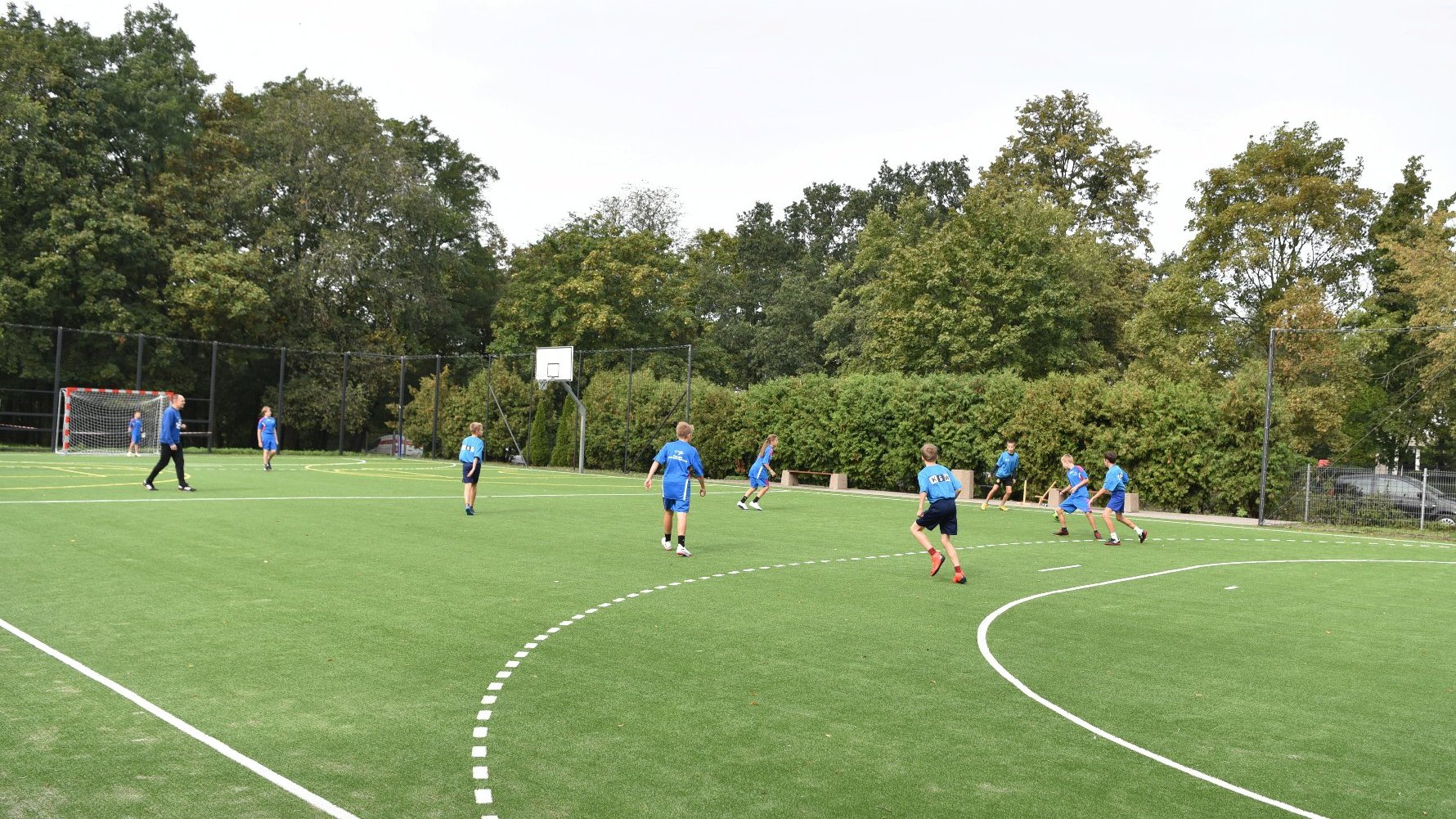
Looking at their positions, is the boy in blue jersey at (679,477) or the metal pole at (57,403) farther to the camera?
the metal pole at (57,403)

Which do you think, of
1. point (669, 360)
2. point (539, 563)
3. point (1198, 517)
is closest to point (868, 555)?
point (539, 563)

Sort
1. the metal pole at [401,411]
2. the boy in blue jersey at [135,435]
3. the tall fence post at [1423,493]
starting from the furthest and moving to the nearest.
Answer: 1. the metal pole at [401,411]
2. the boy in blue jersey at [135,435]
3. the tall fence post at [1423,493]

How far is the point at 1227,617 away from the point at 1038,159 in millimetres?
40108

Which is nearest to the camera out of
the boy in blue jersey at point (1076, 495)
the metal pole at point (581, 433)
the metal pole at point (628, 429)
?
the boy in blue jersey at point (1076, 495)

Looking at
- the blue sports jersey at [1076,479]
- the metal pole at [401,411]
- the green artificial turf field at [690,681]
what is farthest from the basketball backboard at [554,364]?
the green artificial turf field at [690,681]

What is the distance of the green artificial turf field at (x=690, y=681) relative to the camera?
503 cm

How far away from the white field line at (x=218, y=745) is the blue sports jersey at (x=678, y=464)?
7.51m

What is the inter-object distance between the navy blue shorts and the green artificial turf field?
0.81 metres

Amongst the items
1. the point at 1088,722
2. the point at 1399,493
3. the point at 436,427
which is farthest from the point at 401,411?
the point at 1088,722

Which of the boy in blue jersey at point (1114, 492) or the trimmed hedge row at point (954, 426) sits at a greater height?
the trimmed hedge row at point (954, 426)

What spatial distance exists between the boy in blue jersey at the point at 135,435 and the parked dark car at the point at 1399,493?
114ft

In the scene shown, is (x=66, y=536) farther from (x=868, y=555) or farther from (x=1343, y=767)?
(x=1343, y=767)

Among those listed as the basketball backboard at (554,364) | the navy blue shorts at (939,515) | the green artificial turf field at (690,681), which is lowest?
the green artificial turf field at (690,681)

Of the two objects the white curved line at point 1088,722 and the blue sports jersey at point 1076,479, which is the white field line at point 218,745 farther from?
the blue sports jersey at point 1076,479
